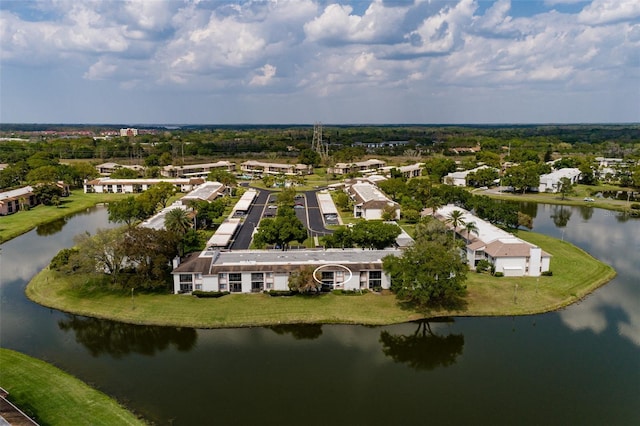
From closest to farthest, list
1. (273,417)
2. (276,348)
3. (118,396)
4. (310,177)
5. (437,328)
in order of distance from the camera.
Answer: (273,417)
(118,396)
(276,348)
(437,328)
(310,177)

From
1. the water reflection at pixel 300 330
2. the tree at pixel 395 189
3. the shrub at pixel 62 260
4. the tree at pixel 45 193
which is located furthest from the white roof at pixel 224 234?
the tree at pixel 45 193

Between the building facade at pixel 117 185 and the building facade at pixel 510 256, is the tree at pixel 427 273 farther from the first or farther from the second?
the building facade at pixel 117 185

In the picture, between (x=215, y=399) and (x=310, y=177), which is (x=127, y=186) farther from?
(x=215, y=399)

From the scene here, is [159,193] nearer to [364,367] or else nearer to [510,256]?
[510,256]

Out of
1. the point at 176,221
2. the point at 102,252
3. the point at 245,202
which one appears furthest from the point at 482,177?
the point at 102,252

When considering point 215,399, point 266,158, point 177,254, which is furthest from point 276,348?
point 266,158
